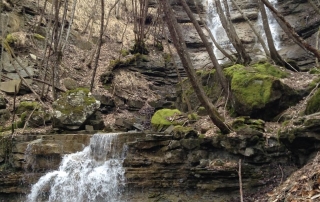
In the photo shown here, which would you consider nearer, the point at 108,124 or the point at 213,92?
the point at 213,92

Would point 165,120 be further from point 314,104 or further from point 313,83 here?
point 314,104

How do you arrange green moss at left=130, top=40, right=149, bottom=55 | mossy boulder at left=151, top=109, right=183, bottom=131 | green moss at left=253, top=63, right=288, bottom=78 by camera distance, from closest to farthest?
green moss at left=253, top=63, right=288, bottom=78 → mossy boulder at left=151, top=109, right=183, bottom=131 → green moss at left=130, top=40, right=149, bottom=55

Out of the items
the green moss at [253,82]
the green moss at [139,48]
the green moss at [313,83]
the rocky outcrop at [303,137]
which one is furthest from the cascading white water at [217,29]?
the rocky outcrop at [303,137]

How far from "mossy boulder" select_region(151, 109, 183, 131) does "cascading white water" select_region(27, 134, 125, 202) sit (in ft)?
6.72

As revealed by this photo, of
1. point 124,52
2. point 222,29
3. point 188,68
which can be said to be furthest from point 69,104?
point 222,29

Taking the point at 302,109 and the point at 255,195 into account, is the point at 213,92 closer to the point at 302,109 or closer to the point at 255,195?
the point at 302,109

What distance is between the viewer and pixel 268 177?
26.4 ft

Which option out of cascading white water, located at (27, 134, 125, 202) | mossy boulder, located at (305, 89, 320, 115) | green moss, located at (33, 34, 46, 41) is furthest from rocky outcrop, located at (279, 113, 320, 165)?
green moss, located at (33, 34, 46, 41)

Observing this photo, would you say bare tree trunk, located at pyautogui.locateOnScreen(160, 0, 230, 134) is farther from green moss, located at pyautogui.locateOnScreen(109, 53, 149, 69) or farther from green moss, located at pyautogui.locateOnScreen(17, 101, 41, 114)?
green moss, located at pyautogui.locateOnScreen(109, 53, 149, 69)

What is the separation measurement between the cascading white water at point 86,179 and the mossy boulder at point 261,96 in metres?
4.03

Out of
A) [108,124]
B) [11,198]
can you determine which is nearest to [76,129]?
[108,124]

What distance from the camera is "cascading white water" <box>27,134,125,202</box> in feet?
30.4

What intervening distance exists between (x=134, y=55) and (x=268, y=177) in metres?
13.5

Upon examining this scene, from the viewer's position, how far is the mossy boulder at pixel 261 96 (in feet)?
31.6
